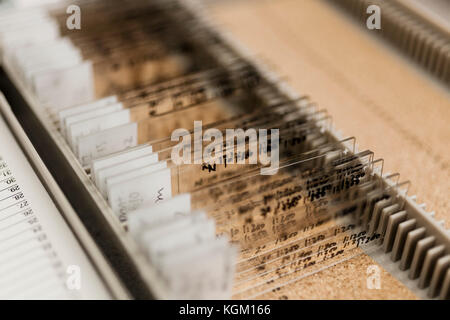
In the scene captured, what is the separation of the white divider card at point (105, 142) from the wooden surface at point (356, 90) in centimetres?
53

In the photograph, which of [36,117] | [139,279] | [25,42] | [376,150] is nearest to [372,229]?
[376,150]

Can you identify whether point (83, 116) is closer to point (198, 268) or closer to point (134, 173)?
point (134, 173)

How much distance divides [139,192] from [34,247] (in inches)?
10.2

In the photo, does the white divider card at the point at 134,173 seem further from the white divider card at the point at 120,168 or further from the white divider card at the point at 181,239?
the white divider card at the point at 181,239

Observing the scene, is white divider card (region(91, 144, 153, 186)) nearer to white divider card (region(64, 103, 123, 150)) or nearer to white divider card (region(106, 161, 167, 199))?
white divider card (region(106, 161, 167, 199))

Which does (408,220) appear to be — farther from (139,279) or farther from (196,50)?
(196,50)

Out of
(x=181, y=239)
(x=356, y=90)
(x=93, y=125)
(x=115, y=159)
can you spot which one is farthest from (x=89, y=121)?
(x=356, y=90)

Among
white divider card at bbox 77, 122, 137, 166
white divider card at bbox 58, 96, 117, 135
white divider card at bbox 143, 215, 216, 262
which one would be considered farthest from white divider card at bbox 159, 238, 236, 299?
white divider card at bbox 58, 96, 117, 135

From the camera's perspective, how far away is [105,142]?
1.54m

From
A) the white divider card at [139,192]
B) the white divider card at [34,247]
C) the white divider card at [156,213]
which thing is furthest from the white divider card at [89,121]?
the white divider card at [156,213]

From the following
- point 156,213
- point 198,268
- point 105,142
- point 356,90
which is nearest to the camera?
point 198,268

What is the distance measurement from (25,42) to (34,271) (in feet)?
3.07

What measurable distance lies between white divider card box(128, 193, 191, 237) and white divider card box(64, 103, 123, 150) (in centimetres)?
37

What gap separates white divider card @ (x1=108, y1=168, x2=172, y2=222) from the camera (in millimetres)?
1373
